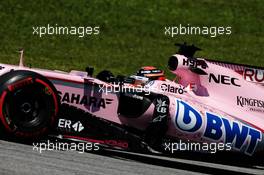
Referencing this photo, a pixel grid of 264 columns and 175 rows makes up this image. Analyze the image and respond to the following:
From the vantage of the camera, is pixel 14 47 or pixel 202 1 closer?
pixel 14 47

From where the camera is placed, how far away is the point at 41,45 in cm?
2212

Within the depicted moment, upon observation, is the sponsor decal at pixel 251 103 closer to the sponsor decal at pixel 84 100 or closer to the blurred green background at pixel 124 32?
the sponsor decal at pixel 84 100

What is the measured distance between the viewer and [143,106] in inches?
356

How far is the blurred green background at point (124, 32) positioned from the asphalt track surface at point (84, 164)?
11.2m

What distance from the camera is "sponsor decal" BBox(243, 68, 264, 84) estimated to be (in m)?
9.59

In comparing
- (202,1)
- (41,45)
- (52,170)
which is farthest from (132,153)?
(202,1)

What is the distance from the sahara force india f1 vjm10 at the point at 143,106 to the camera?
8.25m

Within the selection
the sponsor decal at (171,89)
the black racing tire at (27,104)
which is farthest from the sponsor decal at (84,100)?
the sponsor decal at (171,89)

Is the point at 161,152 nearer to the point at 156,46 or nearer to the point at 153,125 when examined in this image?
the point at 153,125

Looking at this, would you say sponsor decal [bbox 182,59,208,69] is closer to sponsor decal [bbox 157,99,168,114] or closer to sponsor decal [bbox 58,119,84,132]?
sponsor decal [bbox 157,99,168,114]

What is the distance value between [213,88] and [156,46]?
1400 cm

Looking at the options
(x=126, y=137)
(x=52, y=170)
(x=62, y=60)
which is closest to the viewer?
(x=52, y=170)

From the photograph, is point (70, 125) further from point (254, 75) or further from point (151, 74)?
point (254, 75)

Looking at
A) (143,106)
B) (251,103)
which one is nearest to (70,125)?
(143,106)
